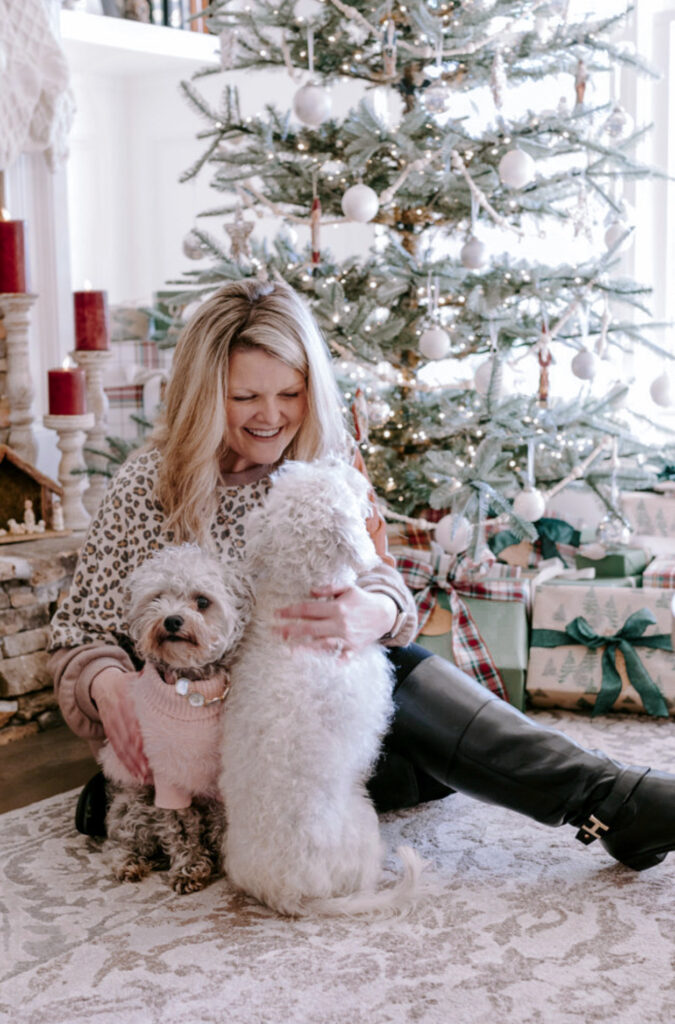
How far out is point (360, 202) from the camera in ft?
7.84

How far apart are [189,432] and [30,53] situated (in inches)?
62.6

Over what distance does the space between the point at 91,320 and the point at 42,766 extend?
1273 millimetres

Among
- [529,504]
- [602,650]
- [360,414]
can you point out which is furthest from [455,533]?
[602,650]

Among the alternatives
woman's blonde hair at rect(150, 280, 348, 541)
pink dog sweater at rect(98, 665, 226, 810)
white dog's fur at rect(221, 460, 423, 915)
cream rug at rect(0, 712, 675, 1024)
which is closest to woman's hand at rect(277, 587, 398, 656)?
white dog's fur at rect(221, 460, 423, 915)

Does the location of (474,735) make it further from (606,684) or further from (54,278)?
(54,278)

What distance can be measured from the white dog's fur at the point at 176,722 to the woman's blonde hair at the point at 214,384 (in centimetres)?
18

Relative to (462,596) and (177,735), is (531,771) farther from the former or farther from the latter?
(462,596)

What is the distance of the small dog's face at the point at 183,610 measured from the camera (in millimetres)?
1467

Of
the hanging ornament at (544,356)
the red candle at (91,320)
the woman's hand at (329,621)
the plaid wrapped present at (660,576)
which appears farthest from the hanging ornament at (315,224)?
the woman's hand at (329,621)

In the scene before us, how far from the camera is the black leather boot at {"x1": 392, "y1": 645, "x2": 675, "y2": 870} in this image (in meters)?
1.63

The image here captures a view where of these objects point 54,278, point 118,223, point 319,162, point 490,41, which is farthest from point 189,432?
point 118,223

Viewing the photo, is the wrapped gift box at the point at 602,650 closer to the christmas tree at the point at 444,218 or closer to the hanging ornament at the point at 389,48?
the christmas tree at the point at 444,218

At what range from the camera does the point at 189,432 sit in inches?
68.6

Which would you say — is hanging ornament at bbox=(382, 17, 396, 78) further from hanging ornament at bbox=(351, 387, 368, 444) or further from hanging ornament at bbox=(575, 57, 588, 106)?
hanging ornament at bbox=(351, 387, 368, 444)
